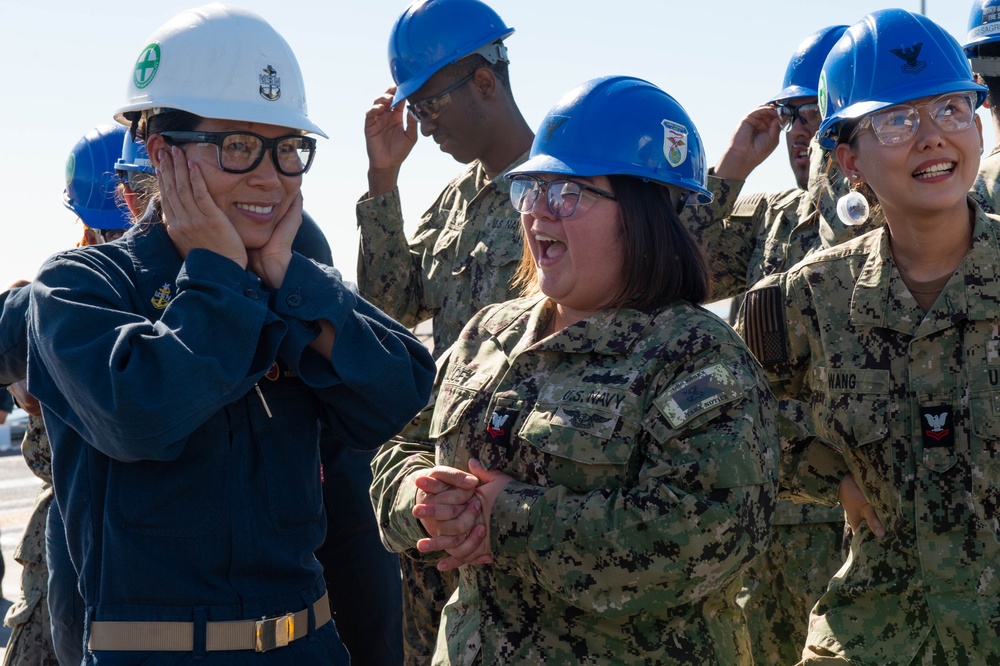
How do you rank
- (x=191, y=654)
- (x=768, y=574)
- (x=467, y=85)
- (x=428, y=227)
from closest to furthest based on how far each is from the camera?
(x=191, y=654) < (x=768, y=574) < (x=467, y=85) < (x=428, y=227)

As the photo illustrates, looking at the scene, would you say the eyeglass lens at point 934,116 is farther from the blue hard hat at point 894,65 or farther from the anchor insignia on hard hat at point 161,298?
the anchor insignia on hard hat at point 161,298

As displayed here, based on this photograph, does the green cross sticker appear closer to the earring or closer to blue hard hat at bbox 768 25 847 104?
the earring

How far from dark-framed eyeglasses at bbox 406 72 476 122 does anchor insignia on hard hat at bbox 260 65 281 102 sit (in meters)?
2.44

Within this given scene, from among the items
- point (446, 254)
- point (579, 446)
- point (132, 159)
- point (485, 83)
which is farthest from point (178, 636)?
point (485, 83)

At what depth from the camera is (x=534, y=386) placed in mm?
3117

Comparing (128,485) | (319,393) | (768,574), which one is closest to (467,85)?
(768,574)

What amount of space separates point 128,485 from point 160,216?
717mm

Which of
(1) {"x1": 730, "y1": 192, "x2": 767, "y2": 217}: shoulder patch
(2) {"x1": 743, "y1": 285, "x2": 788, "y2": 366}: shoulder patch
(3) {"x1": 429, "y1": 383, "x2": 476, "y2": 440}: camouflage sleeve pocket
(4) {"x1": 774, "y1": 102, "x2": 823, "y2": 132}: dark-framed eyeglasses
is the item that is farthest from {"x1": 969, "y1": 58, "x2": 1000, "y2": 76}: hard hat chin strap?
(3) {"x1": 429, "y1": 383, "x2": 476, "y2": 440}: camouflage sleeve pocket

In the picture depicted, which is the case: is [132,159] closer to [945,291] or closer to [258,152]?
[258,152]

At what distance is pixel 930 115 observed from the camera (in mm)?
3373

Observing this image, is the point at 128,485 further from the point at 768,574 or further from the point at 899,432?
the point at 768,574

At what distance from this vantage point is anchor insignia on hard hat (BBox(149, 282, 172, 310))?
296cm

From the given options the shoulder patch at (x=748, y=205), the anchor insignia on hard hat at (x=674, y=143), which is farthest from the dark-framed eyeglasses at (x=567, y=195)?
the shoulder patch at (x=748, y=205)

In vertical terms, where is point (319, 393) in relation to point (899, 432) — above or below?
above
